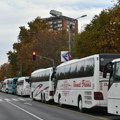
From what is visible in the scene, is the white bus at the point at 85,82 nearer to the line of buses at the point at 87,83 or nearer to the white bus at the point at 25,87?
the line of buses at the point at 87,83

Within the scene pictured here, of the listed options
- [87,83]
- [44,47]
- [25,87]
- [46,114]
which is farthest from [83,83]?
[44,47]

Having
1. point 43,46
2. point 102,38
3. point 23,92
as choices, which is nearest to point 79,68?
point 102,38

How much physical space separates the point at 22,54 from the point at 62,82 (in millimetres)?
54731

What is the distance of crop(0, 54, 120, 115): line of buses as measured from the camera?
797 inches

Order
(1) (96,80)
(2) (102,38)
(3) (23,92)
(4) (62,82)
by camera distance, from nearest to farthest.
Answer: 1. (1) (96,80)
2. (4) (62,82)
3. (2) (102,38)
4. (3) (23,92)

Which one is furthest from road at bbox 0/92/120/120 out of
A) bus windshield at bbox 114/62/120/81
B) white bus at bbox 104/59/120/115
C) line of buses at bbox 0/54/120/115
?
bus windshield at bbox 114/62/120/81

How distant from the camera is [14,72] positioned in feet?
378

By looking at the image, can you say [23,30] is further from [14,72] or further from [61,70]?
[61,70]

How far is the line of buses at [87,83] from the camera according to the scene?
20.2 metres

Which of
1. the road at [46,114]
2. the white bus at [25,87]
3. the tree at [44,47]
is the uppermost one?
the tree at [44,47]

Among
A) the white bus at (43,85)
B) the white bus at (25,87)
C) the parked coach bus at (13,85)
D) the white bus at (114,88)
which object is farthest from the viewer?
the parked coach bus at (13,85)

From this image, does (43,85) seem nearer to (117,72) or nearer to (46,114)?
(46,114)

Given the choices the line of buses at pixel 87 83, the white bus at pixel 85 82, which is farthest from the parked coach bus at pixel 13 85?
the white bus at pixel 85 82

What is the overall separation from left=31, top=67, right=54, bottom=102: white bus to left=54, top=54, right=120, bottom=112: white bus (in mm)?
4102
